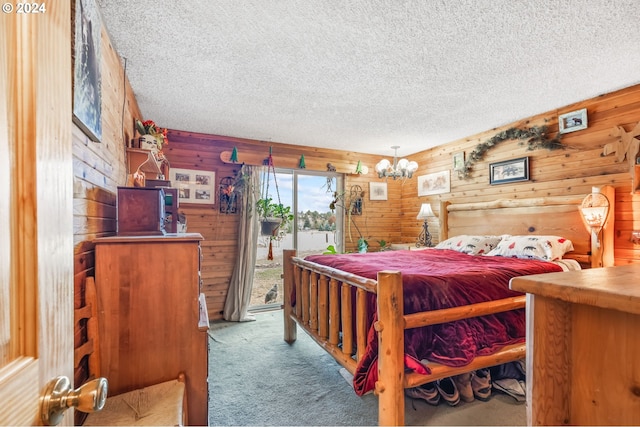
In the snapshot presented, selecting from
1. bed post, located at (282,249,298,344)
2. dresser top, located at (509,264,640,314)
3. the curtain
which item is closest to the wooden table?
dresser top, located at (509,264,640,314)

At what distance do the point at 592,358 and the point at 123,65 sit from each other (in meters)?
2.99

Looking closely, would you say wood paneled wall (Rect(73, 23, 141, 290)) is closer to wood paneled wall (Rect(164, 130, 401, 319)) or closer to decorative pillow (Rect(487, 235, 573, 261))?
wood paneled wall (Rect(164, 130, 401, 319))

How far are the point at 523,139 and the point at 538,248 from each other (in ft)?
4.52

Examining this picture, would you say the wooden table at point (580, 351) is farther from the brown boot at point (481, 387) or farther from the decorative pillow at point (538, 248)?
the decorative pillow at point (538, 248)

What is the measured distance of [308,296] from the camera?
284 centimetres

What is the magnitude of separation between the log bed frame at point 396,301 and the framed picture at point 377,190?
4.18 ft

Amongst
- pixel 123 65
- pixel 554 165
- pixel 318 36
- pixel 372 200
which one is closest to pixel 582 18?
pixel 318 36

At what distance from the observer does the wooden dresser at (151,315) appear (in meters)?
1.48

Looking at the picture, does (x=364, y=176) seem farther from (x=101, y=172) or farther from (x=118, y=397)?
(x=118, y=397)

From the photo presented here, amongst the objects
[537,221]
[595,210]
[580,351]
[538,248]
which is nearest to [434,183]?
[537,221]

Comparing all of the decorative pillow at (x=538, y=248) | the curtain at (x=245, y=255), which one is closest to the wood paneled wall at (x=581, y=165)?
the decorative pillow at (x=538, y=248)

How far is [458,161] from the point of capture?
14.2 feet

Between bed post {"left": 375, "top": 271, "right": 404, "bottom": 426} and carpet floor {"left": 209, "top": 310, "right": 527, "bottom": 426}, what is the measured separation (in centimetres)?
32

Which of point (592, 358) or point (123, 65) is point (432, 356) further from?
point (123, 65)
